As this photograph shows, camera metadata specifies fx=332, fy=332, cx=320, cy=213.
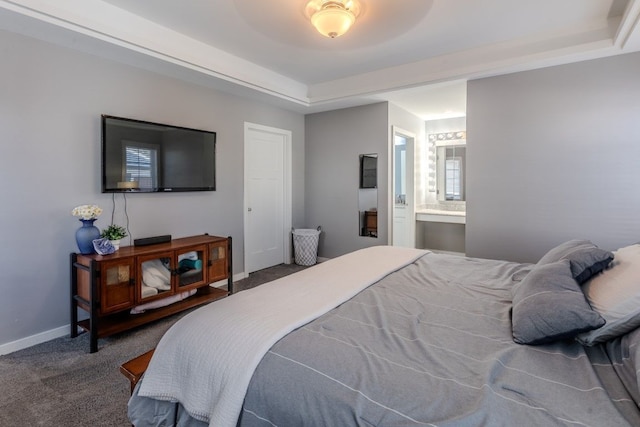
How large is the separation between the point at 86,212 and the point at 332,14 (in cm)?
238

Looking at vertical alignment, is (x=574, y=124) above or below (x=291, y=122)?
below

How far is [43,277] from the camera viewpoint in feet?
8.57

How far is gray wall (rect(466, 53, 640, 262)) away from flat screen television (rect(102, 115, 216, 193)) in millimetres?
2942

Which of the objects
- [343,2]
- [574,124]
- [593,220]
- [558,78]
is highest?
[343,2]

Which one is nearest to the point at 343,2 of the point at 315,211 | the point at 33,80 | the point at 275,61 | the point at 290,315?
the point at 275,61

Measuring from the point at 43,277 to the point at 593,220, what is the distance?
186 inches

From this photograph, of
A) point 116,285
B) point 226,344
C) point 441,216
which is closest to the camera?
point 226,344

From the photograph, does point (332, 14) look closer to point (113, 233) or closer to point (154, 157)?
point (154, 157)

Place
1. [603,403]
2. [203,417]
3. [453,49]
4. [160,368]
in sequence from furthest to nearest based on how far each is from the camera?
1. [453,49]
2. [160,368]
3. [203,417]
4. [603,403]

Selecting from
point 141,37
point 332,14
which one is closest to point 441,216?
point 332,14

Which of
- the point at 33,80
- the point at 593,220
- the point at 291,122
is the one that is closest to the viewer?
the point at 33,80

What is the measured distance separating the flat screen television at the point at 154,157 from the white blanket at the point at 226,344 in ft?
6.73

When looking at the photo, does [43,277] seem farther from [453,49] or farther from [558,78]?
[558,78]

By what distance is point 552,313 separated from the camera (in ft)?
3.80
